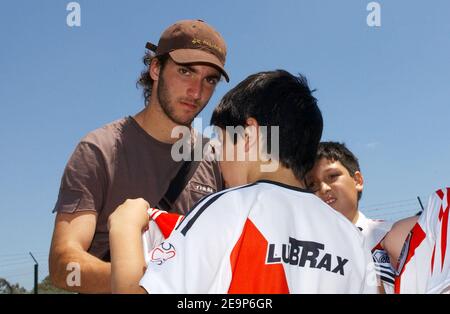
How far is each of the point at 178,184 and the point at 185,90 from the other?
89 centimetres

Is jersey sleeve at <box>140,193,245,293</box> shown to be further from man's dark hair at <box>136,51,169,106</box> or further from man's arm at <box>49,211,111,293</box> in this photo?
man's dark hair at <box>136,51,169,106</box>

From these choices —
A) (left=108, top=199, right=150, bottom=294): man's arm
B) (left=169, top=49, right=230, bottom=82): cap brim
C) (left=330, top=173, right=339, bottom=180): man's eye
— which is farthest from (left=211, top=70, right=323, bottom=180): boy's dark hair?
(left=330, top=173, right=339, bottom=180): man's eye

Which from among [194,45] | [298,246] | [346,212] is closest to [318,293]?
[298,246]

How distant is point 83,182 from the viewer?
3.50 meters

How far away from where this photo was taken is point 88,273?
293 cm

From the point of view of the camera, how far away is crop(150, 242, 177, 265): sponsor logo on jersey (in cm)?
213

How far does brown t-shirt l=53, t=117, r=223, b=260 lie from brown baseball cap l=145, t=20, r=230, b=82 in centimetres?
72

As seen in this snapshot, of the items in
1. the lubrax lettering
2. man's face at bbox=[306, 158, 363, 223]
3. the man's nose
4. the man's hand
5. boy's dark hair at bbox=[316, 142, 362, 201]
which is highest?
the man's nose

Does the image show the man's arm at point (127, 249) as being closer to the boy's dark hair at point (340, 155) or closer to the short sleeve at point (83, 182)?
the short sleeve at point (83, 182)

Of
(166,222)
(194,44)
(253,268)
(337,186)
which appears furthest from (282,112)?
(337,186)

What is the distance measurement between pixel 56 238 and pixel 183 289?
1.62 m

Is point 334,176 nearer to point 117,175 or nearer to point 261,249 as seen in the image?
point 117,175
